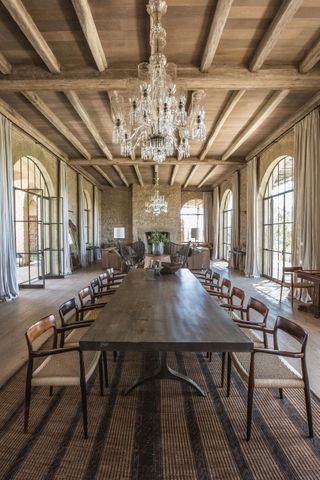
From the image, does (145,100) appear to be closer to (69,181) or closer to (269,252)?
(269,252)

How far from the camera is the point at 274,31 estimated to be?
3.19 meters

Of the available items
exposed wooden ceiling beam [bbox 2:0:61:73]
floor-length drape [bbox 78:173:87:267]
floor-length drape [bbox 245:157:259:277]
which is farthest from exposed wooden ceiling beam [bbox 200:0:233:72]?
floor-length drape [bbox 78:173:87:267]

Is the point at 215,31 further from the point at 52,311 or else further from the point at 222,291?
the point at 52,311

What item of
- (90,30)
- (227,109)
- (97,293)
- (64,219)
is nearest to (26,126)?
(64,219)

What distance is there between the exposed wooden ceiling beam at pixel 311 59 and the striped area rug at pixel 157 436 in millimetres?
4135

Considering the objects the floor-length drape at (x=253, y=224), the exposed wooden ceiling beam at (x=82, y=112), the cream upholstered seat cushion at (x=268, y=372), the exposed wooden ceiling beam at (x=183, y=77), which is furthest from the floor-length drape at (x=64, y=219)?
the cream upholstered seat cushion at (x=268, y=372)

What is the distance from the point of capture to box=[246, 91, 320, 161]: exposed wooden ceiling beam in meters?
4.85

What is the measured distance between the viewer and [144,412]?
78.4 inches

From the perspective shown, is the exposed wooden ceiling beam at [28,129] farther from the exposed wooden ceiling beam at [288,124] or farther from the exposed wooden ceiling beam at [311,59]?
the exposed wooden ceiling beam at [288,124]

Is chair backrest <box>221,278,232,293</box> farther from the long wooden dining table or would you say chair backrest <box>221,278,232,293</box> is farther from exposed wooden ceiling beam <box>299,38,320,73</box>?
exposed wooden ceiling beam <box>299,38,320,73</box>

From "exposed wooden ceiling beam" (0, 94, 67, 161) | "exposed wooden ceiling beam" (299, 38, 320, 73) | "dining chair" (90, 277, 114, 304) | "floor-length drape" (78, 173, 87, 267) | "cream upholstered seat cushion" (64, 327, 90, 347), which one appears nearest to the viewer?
"cream upholstered seat cushion" (64, 327, 90, 347)

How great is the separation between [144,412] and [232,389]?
806 millimetres

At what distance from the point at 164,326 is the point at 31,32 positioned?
12.0ft

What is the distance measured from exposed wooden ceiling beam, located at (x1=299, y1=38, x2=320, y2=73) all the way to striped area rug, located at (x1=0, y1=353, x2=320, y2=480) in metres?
4.14
